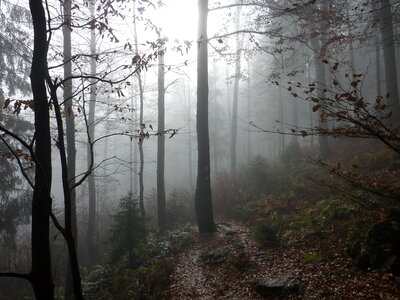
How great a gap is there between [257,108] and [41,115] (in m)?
42.1

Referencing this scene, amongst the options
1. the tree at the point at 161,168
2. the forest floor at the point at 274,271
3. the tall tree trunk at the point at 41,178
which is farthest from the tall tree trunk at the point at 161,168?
the tall tree trunk at the point at 41,178

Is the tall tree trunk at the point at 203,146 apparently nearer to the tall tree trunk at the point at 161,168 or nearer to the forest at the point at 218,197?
the forest at the point at 218,197

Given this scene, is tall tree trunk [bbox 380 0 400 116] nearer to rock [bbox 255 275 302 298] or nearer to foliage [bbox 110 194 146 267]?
rock [bbox 255 275 302 298]

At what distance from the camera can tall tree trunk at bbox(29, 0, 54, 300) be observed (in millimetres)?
3156

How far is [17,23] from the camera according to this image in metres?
12.5

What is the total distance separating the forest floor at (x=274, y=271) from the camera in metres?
5.39

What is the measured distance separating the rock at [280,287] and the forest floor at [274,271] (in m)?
0.10

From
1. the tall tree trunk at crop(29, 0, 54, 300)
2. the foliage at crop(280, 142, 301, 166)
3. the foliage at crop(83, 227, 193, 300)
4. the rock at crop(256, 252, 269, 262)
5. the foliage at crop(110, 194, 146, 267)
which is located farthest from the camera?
the foliage at crop(280, 142, 301, 166)

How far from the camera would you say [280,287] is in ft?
19.6

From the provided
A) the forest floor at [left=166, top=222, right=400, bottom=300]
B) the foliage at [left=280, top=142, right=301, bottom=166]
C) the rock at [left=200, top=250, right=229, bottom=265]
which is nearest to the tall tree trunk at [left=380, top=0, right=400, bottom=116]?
the foliage at [left=280, top=142, right=301, bottom=166]

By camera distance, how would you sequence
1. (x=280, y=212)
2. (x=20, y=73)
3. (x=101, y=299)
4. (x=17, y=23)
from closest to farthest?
(x=101, y=299) → (x=280, y=212) → (x=17, y=23) → (x=20, y=73)

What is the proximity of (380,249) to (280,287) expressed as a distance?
1.90m

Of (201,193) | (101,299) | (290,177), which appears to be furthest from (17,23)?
(290,177)

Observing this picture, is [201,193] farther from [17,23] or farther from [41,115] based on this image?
[17,23]
